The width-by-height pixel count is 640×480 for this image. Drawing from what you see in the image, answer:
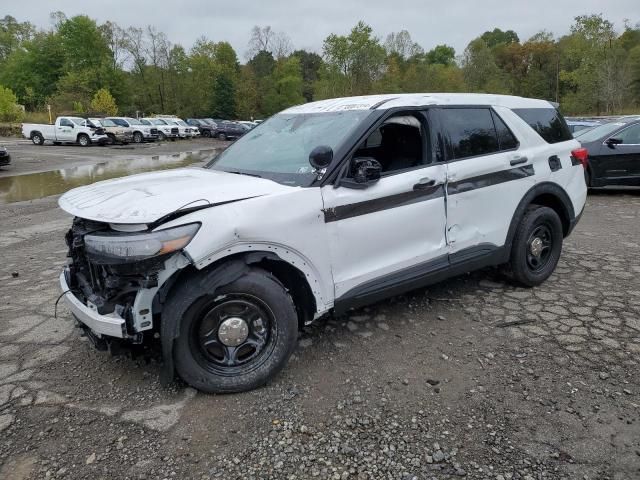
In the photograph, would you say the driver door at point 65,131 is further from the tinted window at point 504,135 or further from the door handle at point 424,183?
the door handle at point 424,183

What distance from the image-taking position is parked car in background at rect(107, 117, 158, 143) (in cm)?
3247

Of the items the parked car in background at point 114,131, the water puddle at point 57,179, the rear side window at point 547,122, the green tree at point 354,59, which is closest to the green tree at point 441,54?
the green tree at point 354,59

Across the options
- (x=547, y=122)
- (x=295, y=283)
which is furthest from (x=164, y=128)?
(x=295, y=283)

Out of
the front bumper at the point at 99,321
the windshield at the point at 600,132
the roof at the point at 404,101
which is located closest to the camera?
the front bumper at the point at 99,321

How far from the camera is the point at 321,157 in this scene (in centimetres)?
313

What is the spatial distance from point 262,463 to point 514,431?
4.53ft

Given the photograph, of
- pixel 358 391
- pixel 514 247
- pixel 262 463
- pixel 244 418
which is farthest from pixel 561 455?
pixel 514 247

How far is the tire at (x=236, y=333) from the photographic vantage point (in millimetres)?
2822

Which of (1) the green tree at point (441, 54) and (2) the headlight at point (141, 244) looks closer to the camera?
(2) the headlight at point (141, 244)

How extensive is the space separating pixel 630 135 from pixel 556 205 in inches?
249

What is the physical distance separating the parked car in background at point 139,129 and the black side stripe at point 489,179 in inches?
1256

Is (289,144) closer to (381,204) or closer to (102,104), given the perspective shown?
(381,204)

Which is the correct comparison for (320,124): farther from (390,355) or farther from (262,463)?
(262,463)

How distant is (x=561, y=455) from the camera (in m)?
2.48
